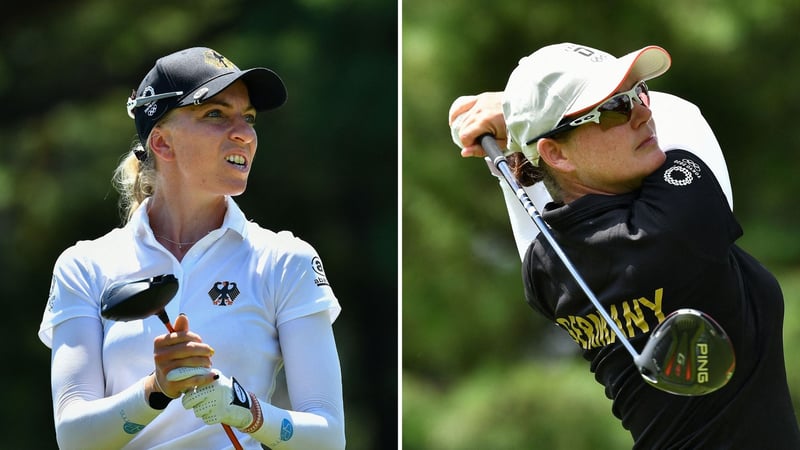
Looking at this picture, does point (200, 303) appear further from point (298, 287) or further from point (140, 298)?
point (140, 298)

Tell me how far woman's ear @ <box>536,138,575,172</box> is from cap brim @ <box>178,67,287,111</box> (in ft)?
2.13

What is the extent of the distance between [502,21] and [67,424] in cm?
712

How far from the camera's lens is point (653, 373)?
302 cm

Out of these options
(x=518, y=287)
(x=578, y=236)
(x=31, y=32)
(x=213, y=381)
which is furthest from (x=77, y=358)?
(x=31, y=32)

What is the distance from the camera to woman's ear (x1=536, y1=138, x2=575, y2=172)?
3396 mm

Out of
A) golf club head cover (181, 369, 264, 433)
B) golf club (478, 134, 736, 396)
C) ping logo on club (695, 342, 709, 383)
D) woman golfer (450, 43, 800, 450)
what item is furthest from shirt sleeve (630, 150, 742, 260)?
golf club head cover (181, 369, 264, 433)

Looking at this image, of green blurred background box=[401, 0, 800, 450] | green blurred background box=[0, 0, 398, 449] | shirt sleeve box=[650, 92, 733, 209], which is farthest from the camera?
green blurred background box=[0, 0, 398, 449]

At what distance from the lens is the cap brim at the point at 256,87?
3.46 meters

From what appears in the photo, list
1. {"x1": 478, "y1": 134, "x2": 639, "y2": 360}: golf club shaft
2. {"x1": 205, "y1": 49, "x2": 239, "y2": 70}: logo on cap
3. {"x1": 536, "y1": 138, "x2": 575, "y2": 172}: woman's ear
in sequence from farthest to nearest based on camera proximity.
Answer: {"x1": 205, "y1": 49, "x2": 239, "y2": 70}: logo on cap
{"x1": 536, "y1": 138, "x2": 575, "y2": 172}: woman's ear
{"x1": 478, "y1": 134, "x2": 639, "y2": 360}: golf club shaft

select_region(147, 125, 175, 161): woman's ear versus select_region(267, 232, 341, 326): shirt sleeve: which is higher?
select_region(147, 125, 175, 161): woman's ear

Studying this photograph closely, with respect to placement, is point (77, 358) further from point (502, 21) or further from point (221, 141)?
point (502, 21)

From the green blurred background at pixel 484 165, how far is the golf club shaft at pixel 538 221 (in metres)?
5.74

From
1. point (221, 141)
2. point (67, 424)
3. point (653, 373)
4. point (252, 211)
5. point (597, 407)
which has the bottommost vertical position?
point (597, 407)

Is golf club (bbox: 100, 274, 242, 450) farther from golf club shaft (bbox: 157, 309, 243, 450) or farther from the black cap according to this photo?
the black cap
